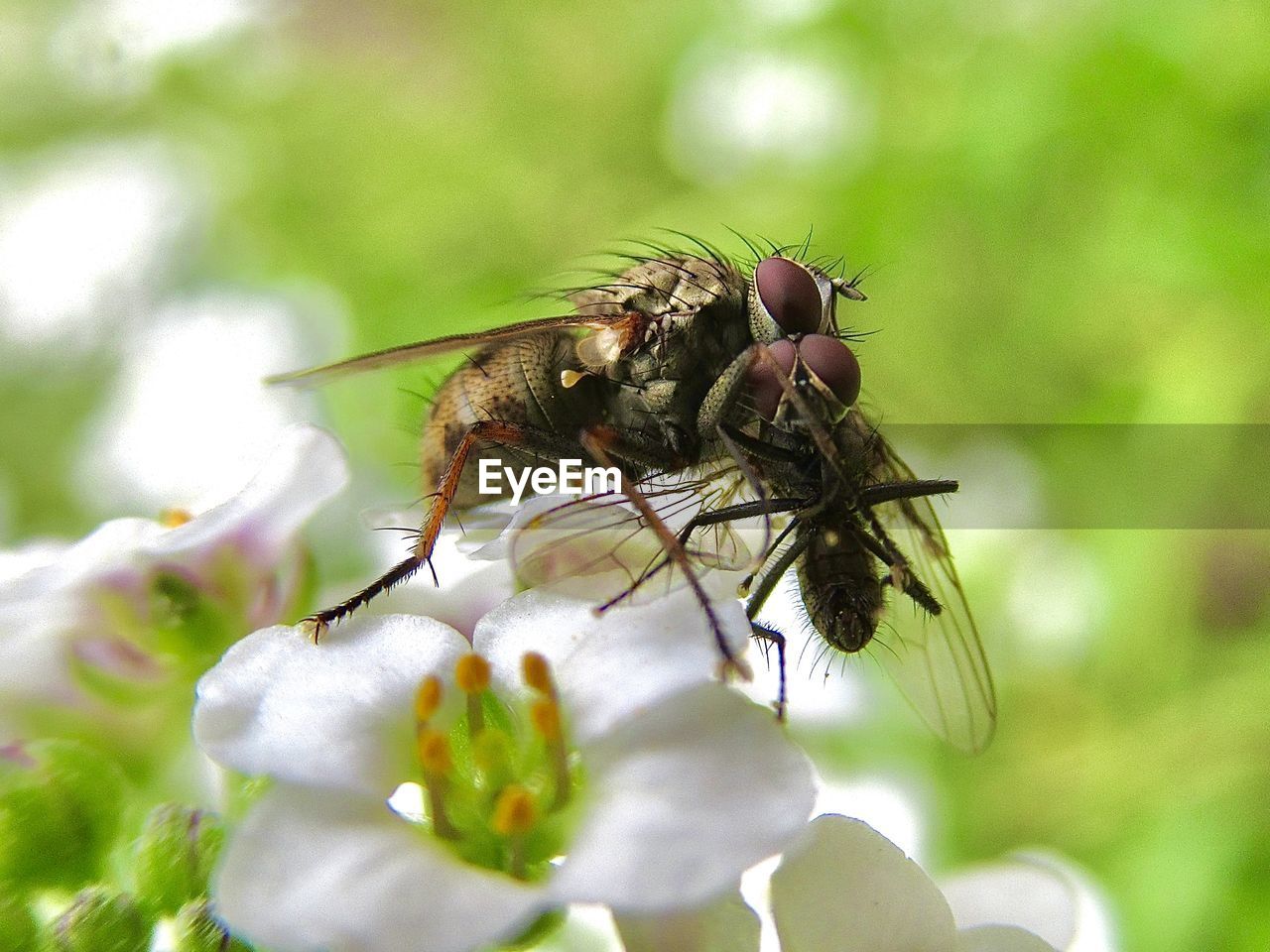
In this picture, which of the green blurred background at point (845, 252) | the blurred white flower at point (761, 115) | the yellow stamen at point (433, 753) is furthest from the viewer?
the blurred white flower at point (761, 115)

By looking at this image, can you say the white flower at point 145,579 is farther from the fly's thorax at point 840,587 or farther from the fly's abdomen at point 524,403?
the fly's thorax at point 840,587

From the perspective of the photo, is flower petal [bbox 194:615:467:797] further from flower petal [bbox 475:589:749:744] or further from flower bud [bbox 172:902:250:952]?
flower bud [bbox 172:902:250:952]

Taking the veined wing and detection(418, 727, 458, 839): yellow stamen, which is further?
the veined wing

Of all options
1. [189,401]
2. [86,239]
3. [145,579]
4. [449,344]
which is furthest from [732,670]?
[86,239]

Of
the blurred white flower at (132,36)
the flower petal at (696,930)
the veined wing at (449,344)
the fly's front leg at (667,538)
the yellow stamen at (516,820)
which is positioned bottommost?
the flower petal at (696,930)

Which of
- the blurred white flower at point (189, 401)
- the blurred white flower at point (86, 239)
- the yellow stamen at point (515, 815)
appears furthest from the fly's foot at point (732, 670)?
the blurred white flower at point (86, 239)

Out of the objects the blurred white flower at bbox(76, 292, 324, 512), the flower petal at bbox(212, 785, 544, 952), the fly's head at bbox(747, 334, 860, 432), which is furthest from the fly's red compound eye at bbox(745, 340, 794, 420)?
the blurred white flower at bbox(76, 292, 324, 512)
